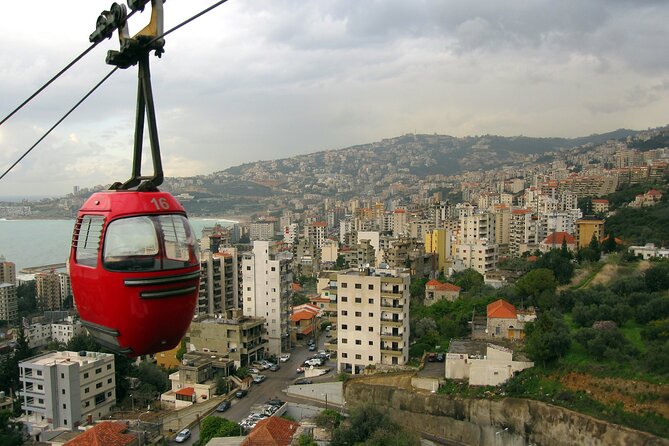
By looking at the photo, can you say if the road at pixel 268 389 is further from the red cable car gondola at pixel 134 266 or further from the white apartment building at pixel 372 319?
the red cable car gondola at pixel 134 266

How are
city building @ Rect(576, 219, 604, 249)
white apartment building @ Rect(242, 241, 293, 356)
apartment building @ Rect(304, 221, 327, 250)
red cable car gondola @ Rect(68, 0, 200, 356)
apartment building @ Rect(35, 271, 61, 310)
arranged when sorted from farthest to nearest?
apartment building @ Rect(304, 221, 327, 250) < apartment building @ Rect(35, 271, 61, 310) < city building @ Rect(576, 219, 604, 249) < white apartment building @ Rect(242, 241, 293, 356) < red cable car gondola @ Rect(68, 0, 200, 356)

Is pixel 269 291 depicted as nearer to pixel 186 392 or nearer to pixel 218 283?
pixel 218 283

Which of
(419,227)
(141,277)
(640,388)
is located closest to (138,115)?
(141,277)

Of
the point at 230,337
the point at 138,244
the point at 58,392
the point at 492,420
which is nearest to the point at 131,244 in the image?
the point at 138,244

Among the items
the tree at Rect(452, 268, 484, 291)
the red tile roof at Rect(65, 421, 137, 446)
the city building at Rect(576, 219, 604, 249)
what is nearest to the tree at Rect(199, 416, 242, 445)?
the red tile roof at Rect(65, 421, 137, 446)

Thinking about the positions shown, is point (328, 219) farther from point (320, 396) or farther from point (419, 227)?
point (320, 396)

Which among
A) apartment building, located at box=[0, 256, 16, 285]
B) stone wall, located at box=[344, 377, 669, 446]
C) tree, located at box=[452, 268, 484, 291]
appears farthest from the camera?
apartment building, located at box=[0, 256, 16, 285]

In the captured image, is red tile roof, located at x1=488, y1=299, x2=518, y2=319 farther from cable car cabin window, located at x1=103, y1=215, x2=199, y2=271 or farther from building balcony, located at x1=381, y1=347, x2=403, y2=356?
cable car cabin window, located at x1=103, y1=215, x2=199, y2=271
